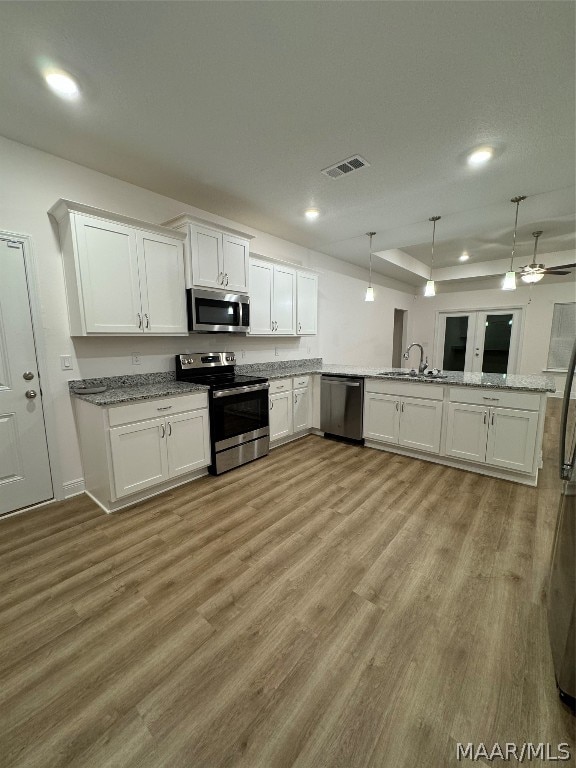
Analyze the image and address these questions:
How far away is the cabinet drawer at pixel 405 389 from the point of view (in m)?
3.30

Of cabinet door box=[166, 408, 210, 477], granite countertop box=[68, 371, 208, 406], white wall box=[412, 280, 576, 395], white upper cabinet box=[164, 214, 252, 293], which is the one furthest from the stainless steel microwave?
white wall box=[412, 280, 576, 395]

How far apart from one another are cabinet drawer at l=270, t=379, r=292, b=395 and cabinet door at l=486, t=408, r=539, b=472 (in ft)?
7.26

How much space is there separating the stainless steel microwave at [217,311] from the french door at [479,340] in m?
6.08

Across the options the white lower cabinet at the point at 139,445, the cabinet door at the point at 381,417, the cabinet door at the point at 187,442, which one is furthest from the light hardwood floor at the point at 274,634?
the cabinet door at the point at 381,417

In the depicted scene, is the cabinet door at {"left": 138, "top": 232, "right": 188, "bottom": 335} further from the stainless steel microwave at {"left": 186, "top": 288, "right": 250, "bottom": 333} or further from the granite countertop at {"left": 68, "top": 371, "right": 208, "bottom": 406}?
the granite countertop at {"left": 68, "top": 371, "right": 208, "bottom": 406}

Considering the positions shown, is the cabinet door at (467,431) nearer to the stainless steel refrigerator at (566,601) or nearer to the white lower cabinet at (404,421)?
the white lower cabinet at (404,421)

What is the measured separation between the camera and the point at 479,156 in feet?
7.93

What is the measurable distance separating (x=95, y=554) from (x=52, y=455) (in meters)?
1.10

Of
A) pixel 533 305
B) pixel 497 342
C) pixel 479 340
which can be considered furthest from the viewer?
pixel 479 340

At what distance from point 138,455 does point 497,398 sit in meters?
3.30

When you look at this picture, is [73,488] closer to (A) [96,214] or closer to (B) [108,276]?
(B) [108,276]

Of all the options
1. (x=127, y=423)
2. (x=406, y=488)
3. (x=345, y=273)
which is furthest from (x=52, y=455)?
(x=345, y=273)

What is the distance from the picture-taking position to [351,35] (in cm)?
147

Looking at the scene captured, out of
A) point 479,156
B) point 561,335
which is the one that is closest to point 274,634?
point 479,156
